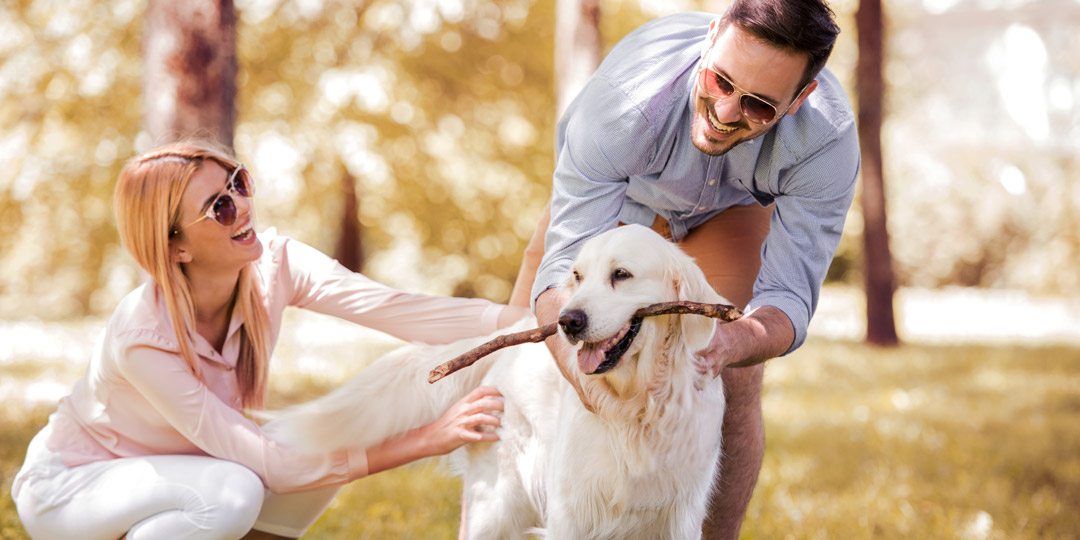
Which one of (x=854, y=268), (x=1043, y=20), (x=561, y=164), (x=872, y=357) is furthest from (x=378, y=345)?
(x=1043, y=20)

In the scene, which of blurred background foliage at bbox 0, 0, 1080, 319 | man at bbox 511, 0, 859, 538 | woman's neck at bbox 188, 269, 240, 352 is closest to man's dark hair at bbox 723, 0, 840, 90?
man at bbox 511, 0, 859, 538

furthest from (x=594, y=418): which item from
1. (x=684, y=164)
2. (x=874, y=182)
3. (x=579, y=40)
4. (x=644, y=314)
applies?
(x=874, y=182)

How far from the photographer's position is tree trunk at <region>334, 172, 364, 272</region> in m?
13.6

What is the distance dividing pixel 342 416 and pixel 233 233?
651 mm

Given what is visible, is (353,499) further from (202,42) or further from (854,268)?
(854,268)

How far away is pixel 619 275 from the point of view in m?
2.54

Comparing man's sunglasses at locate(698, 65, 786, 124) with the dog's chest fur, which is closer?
man's sunglasses at locate(698, 65, 786, 124)

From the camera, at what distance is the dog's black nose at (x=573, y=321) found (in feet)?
7.79

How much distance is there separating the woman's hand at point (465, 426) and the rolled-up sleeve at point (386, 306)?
1.04 ft

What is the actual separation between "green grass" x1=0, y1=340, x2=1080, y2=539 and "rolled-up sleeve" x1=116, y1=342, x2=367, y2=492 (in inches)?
26.2

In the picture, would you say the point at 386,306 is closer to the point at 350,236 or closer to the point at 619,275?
the point at 619,275

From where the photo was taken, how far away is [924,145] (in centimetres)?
2267

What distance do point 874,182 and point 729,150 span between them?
8.50 meters

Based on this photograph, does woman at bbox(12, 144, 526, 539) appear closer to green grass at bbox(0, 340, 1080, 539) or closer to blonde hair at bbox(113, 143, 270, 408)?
blonde hair at bbox(113, 143, 270, 408)
